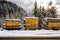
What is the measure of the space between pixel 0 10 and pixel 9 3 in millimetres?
522

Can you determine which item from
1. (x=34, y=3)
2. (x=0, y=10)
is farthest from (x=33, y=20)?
(x=0, y=10)

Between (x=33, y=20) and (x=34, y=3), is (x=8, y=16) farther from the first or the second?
(x=33, y=20)

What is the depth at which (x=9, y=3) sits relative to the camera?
6336 millimetres

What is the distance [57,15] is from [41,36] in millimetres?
3928

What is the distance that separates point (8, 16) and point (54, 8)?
2165mm

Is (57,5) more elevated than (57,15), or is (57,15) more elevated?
(57,5)

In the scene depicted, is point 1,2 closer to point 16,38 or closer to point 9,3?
point 9,3

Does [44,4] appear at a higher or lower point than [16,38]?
higher

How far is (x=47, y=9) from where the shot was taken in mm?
6406

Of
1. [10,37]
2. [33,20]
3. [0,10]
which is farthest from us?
[0,10]

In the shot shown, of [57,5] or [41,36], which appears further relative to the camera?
[57,5]

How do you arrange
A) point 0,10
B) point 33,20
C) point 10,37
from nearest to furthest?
point 10,37, point 33,20, point 0,10

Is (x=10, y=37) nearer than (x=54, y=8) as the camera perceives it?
Yes

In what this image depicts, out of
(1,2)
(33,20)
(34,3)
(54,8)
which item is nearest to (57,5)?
(54,8)
